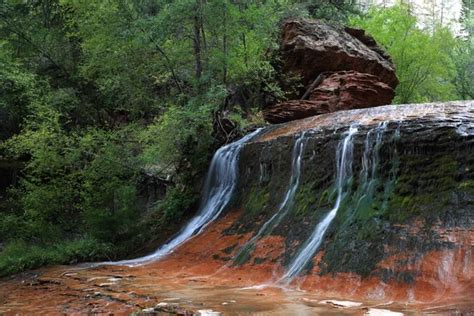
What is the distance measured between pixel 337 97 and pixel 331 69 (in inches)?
80.5

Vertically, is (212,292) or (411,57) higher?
(411,57)

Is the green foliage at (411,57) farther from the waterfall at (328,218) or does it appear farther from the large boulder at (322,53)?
the waterfall at (328,218)

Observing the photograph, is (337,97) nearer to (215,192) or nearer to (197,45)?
(197,45)

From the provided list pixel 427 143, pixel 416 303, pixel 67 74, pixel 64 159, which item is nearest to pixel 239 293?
pixel 416 303

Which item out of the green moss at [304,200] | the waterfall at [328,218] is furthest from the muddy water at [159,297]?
the green moss at [304,200]

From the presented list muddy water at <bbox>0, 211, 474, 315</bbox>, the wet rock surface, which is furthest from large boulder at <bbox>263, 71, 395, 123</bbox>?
muddy water at <bbox>0, 211, 474, 315</bbox>

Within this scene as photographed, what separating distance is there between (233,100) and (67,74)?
786cm

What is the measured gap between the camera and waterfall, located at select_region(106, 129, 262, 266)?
11.5m

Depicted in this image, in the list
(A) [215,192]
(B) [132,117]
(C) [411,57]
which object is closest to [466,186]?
(A) [215,192]

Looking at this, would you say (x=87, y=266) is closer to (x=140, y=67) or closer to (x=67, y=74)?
(x=140, y=67)

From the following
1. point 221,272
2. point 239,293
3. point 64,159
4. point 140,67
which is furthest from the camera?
point 140,67

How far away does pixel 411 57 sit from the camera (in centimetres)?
2233

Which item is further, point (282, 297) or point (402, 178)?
point (402, 178)

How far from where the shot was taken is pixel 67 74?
19.7m
